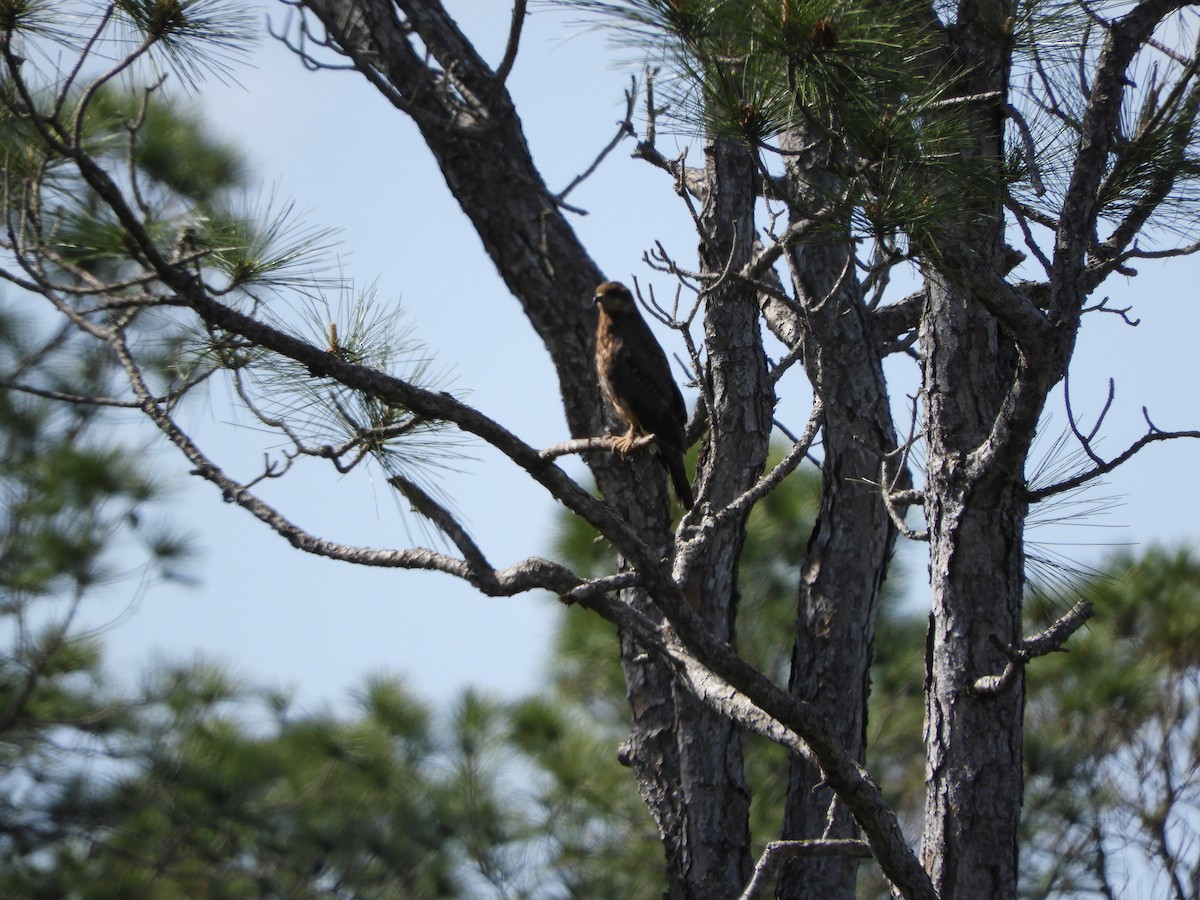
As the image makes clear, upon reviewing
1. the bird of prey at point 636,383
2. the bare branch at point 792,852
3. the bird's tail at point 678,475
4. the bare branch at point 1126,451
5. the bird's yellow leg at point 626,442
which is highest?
the bird of prey at point 636,383

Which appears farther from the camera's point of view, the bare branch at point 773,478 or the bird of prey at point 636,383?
the bird of prey at point 636,383

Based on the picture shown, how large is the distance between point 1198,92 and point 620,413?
2419mm

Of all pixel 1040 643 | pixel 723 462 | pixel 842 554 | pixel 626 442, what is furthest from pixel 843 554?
pixel 1040 643

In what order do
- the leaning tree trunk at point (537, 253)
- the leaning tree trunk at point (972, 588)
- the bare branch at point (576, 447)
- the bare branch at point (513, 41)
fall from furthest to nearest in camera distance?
the leaning tree trunk at point (537, 253), the bare branch at point (513, 41), the bare branch at point (576, 447), the leaning tree trunk at point (972, 588)

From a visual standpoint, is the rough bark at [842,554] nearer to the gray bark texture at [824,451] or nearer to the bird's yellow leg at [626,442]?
the gray bark texture at [824,451]

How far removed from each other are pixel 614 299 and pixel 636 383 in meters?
0.49

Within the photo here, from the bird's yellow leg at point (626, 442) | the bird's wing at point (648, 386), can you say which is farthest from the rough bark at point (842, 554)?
the bird's wing at point (648, 386)

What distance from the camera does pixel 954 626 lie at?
2.89 meters

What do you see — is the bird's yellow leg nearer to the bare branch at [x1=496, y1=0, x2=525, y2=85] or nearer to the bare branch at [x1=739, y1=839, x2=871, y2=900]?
the bare branch at [x1=496, y1=0, x2=525, y2=85]

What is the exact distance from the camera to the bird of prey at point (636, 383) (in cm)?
479

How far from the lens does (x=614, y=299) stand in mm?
5422

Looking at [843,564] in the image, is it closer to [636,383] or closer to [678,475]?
[678,475]

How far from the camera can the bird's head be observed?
498cm

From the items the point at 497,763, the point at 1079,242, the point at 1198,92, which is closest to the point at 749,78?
the point at 1079,242
